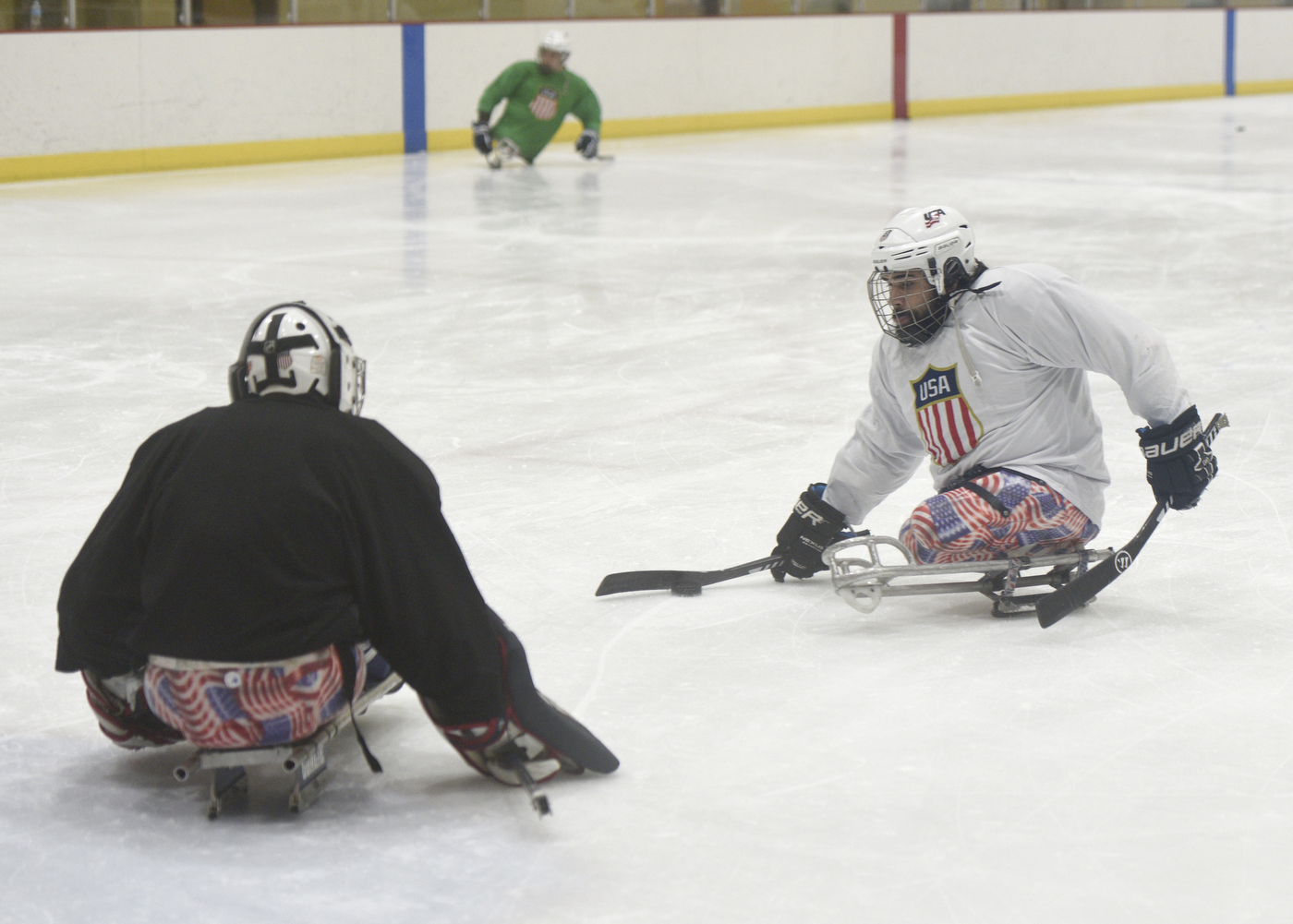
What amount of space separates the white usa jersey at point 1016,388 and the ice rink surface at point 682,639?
0.32 meters

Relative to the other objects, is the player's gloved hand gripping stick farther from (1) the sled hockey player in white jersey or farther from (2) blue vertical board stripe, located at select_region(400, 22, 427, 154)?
(2) blue vertical board stripe, located at select_region(400, 22, 427, 154)

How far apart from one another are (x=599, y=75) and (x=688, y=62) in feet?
3.72

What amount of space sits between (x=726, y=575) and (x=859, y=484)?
13.8 inches

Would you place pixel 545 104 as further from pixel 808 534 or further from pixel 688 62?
pixel 808 534

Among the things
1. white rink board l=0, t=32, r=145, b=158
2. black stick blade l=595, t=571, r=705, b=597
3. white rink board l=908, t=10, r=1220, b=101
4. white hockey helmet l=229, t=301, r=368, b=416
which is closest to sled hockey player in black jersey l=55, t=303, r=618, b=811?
white hockey helmet l=229, t=301, r=368, b=416

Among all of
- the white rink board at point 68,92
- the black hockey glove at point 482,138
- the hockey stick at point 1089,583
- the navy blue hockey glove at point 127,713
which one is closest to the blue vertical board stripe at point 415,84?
the black hockey glove at point 482,138

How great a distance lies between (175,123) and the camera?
1255cm

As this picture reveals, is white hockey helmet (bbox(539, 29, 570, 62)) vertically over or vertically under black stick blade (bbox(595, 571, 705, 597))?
over

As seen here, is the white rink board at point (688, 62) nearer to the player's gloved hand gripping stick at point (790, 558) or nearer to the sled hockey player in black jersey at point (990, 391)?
the player's gloved hand gripping stick at point (790, 558)

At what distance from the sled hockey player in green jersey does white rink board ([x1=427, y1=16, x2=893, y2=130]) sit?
130 centimetres

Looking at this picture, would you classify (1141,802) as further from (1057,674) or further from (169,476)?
(169,476)

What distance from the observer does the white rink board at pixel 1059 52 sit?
736 inches

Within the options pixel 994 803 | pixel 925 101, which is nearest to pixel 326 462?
pixel 994 803

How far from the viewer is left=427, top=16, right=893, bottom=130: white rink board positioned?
14.7 metres
